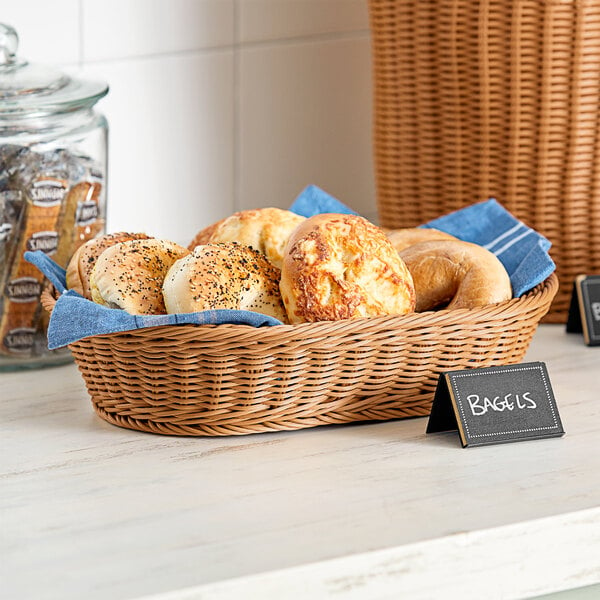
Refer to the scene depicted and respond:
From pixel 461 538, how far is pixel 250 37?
0.93 m

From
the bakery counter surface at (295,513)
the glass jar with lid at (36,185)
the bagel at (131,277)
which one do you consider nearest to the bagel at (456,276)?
the bakery counter surface at (295,513)

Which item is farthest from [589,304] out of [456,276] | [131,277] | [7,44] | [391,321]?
[7,44]

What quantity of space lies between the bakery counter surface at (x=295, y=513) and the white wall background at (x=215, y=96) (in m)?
0.51

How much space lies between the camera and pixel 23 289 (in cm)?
99

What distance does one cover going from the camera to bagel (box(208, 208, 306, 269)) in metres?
0.90

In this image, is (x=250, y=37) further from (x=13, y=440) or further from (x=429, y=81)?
(x=13, y=440)

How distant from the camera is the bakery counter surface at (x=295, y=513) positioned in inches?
24.1

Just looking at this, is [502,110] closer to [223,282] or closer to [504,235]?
[504,235]

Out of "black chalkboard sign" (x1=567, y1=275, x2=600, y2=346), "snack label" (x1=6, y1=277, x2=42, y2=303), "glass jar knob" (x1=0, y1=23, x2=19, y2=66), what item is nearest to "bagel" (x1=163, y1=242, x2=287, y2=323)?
"snack label" (x1=6, y1=277, x2=42, y2=303)

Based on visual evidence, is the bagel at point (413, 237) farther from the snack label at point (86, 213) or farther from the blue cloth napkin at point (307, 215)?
the snack label at point (86, 213)

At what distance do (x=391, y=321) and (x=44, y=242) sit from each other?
1.28 feet

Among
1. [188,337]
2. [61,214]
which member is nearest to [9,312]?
[61,214]

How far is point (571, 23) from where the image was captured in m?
1.13

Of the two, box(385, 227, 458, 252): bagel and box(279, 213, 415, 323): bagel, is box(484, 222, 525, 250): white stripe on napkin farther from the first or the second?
box(279, 213, 415, 323): bagel
